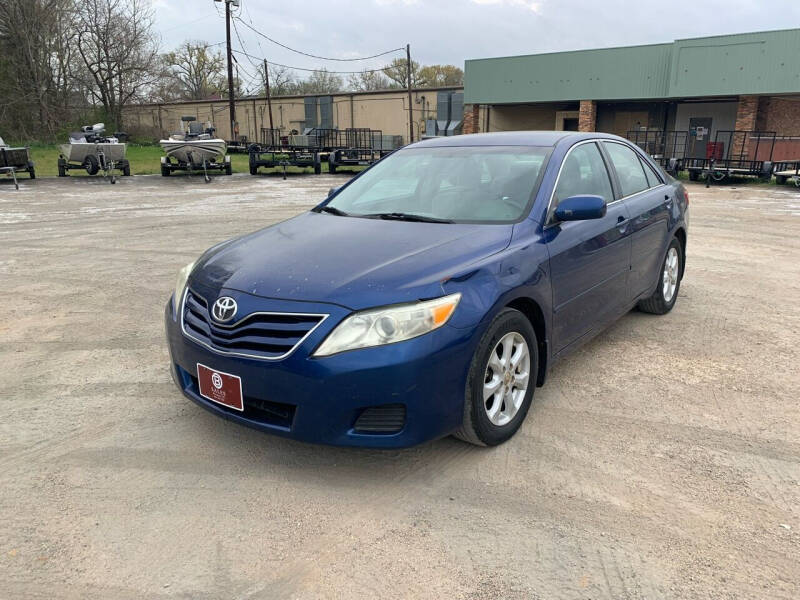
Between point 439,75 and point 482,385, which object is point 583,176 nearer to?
point 482,385

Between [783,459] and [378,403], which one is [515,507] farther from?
[783,459]

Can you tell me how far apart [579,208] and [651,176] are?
213cm

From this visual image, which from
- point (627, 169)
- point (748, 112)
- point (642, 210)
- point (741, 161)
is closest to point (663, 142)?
point (748, 112)

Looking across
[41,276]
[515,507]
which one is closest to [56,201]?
[41,276]

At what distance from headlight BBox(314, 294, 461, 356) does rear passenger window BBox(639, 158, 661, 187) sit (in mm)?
3283

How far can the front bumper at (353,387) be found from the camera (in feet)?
8.55

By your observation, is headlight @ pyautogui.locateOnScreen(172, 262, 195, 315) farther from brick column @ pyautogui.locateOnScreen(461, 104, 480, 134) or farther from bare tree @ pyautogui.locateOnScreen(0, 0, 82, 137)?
bare tree @ pyautogui.locateOnScreen(0, 0, 82, 137)

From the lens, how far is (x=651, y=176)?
5246mm

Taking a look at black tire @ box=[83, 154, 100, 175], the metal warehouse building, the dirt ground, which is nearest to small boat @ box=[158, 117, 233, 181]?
black tire @ box=[83, 154, 100, 175]

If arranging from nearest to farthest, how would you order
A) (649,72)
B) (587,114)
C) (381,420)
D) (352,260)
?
(381,420)
(352,260)
(649,72)
(587,114)

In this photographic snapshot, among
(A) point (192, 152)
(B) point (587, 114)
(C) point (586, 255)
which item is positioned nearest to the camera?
(C) point (586, 255)

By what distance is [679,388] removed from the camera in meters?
3.98

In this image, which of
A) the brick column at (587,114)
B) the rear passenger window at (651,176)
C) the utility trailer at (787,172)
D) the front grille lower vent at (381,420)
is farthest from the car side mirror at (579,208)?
the brick column at (587,114)

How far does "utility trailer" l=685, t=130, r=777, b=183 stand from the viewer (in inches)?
793
